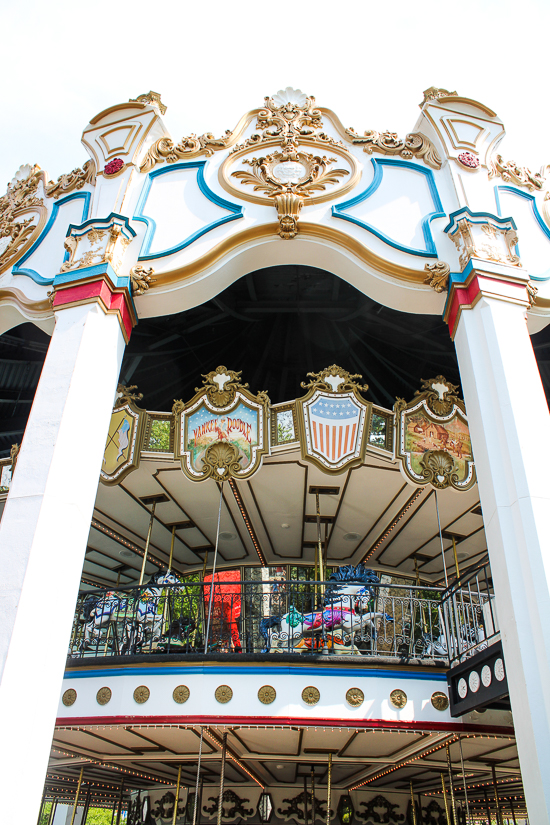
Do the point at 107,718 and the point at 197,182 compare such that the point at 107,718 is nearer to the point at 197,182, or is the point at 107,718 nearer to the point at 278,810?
the point at 197,182

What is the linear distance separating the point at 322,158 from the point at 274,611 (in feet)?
22.0

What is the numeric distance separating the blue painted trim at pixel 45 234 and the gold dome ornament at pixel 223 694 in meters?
4.17

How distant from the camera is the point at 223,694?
495 cm

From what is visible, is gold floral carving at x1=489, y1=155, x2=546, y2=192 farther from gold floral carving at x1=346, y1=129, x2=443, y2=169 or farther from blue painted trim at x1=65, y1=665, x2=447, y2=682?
blue painted trim at x1=65, y1=665, x2=447, y2=682

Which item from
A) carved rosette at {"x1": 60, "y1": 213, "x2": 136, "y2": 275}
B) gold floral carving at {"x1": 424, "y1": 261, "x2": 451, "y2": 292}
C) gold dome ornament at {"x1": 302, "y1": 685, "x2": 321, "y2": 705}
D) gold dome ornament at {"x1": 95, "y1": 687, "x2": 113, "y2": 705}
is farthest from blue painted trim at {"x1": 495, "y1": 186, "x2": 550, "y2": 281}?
gold dome ornament at {"x1": 95, "y1": 687, "x2": 113, "y2": 705}

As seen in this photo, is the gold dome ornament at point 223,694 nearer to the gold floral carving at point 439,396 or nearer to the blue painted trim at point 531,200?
the gold floral carving at point 439,396

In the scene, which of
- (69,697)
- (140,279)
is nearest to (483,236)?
(140,279)

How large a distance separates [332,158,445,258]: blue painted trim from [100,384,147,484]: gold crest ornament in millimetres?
3407

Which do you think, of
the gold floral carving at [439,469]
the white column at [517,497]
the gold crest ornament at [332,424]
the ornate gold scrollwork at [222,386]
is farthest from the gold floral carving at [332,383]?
the white column at [517,497]

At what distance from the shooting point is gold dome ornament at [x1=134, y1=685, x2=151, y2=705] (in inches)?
198

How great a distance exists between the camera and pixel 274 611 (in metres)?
8.73

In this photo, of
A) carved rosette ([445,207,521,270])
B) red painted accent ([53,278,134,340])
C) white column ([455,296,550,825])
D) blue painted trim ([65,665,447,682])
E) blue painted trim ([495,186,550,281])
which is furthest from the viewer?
blue painted trim ([495,186,550,281])

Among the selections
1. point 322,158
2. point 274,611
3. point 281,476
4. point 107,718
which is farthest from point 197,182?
point 274,611

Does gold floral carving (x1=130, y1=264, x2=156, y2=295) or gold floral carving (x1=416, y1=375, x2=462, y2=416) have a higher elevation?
gold floral carving (x1=416, y1=375, x2=462, y2=416)
